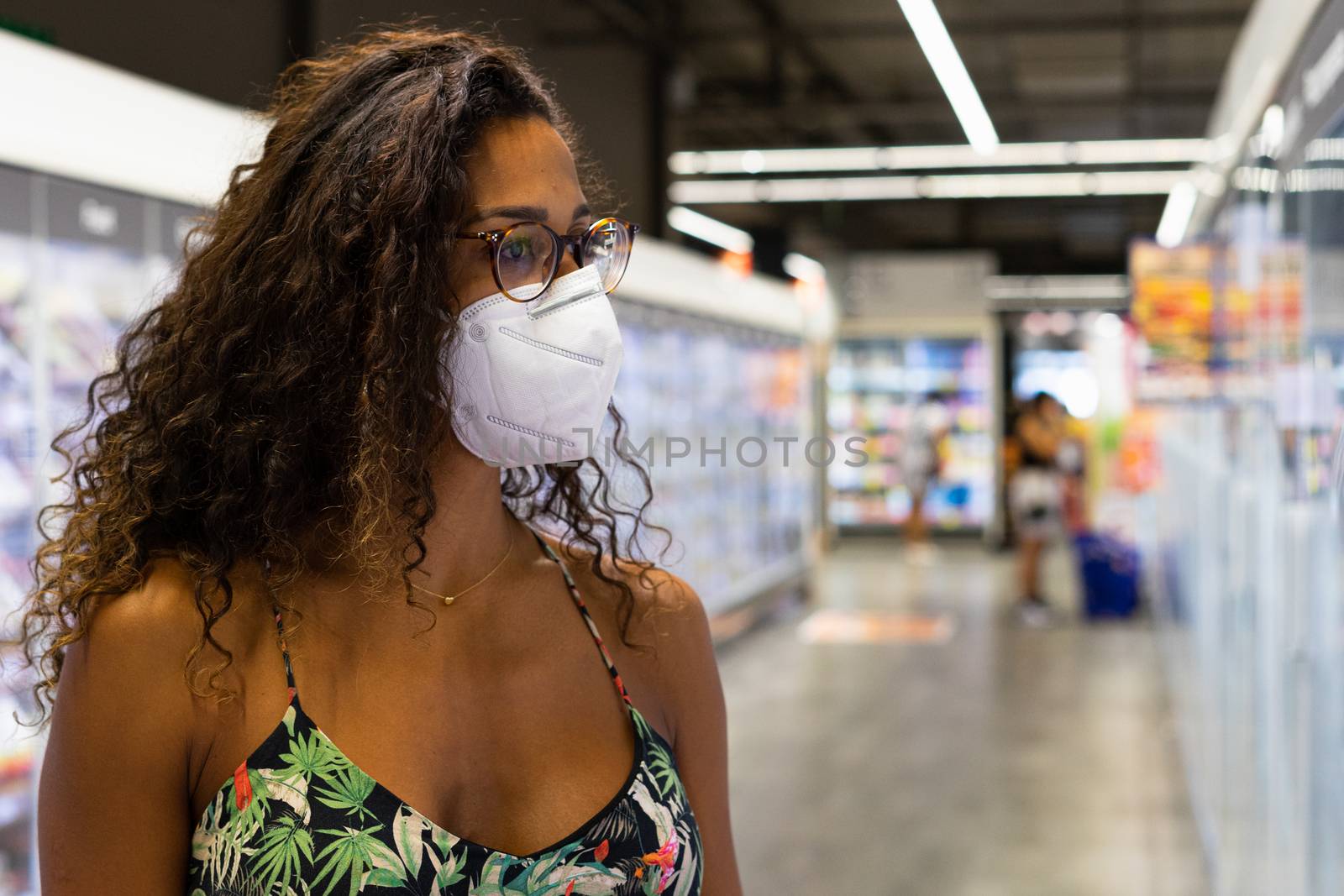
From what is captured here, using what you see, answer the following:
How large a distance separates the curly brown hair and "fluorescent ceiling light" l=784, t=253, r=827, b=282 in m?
11.8

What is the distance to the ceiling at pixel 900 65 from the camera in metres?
9.24

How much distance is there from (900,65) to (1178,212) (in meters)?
6.01

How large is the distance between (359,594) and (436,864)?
282 mm

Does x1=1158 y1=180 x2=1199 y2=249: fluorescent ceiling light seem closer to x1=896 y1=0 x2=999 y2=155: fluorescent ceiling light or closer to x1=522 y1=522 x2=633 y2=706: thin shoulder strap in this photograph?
x1=896 y1=0 x2=999 y2=155: fluorescent ceiling light

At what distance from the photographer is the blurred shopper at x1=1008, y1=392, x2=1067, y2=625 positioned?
10281 millimetres

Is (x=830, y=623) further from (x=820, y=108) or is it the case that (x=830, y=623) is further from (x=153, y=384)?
(x=153, y=384)

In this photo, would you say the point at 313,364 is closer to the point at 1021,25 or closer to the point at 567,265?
the point at 567,265

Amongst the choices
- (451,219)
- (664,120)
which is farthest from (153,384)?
(664,120)

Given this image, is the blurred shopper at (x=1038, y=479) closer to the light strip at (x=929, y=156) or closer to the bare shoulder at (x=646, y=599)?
the light strip at (x=929, y=156)

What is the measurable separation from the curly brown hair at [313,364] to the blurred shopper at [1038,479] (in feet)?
30.9

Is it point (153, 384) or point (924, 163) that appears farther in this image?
point (924, 163)

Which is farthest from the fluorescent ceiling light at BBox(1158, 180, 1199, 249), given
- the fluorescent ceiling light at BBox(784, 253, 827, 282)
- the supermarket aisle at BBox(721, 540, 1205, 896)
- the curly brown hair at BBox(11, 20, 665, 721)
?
the curly brown hair at BBox(11, 20, 665, 721)

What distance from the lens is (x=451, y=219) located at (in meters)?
1.25

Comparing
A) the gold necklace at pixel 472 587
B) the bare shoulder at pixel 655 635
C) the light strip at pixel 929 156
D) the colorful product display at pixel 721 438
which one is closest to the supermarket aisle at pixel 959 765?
the colorful product display at pixel 721 438
